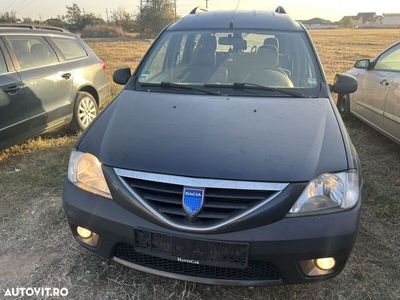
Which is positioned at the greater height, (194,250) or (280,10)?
(280,10)

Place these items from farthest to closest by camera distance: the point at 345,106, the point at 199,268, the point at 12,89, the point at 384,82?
the point at 345,106, the point at 384,82, the point at 12,89, the point at 199,268

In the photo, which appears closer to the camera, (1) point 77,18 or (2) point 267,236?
(2) point 267,236

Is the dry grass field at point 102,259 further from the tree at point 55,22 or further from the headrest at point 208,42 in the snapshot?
the tree at point 55,22

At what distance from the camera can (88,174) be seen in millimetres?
2340

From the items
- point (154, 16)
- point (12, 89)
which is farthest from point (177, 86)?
point (154, 16)

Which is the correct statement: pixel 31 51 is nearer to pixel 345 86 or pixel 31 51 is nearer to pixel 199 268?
pixel 345 86

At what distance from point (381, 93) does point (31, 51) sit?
4.42 metres

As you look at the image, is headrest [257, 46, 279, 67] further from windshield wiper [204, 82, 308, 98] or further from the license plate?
the license plate

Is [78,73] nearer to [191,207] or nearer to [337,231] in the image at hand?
[191,207]

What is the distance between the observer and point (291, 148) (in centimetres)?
227

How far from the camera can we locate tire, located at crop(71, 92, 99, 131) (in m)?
5.53

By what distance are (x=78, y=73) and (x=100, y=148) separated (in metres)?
3.47

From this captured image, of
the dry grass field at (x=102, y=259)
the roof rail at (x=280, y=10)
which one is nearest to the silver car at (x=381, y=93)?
the dry grass field at (x=102, y=259)

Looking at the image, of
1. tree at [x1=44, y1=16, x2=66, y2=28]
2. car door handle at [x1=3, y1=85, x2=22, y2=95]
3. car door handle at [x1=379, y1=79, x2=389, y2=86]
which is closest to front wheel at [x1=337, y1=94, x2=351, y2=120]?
car door handle at [x1=379, y1=79, x2=389, y2=86]
